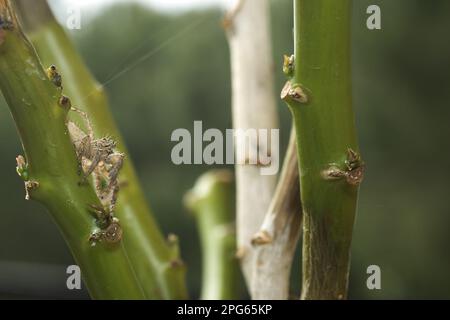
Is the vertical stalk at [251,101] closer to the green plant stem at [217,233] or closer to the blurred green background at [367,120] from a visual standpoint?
the green plant stem at [217,233]

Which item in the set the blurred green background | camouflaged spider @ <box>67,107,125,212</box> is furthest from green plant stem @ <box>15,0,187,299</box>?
the blurred green background

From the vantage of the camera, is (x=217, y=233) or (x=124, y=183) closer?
(x=124, y=183)

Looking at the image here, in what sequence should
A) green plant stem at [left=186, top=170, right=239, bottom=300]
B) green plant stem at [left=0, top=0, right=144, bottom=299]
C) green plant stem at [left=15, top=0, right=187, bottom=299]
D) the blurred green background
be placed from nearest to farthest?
green plant stem at [left=0, top=0, right=144, bottom=299] → green plant stem at [left=15, top=0, right=187, bottom=299] → green plant stem at [left=186, top=170, right=239, bottom=300] → the blurred green background

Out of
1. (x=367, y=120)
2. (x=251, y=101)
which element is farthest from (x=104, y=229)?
(x=367, y=120)

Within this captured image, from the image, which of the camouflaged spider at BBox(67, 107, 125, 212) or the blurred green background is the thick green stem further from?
the blurred green background

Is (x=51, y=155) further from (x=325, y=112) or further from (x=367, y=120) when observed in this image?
(x=367, y=120)

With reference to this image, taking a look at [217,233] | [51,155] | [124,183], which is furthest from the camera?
[217,233]

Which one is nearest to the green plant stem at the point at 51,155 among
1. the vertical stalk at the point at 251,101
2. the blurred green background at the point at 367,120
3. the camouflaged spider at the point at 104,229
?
the camouflaged spider at the point at 104,229
